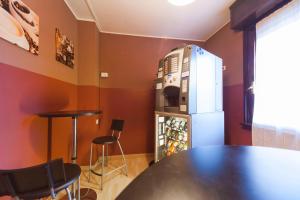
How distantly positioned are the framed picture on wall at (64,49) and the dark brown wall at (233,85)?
2.34 m

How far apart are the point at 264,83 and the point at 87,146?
8.26 ft

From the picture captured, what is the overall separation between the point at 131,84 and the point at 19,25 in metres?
1.88

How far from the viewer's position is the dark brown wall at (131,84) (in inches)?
112

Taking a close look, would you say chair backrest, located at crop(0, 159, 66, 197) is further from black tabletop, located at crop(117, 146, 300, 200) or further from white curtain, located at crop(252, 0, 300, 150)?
white curtain, located at crop(252, 0, 300, 150)

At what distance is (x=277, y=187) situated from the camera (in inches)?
18.2

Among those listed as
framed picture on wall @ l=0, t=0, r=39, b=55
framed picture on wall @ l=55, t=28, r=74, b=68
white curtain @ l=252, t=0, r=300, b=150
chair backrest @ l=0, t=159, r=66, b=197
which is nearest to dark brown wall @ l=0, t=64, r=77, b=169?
framed picture on wall @ l=0, t=0, r=39, b=55

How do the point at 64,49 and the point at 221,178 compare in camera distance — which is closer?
the point at 221,178

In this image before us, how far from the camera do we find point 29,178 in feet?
2.58

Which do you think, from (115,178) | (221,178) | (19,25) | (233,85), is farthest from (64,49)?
(233,85)

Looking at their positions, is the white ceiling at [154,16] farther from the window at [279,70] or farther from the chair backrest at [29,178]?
the chair backrest at [29,178]

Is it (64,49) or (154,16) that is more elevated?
(154,16)

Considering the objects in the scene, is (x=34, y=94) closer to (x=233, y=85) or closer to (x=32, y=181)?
(x=32, y=181)

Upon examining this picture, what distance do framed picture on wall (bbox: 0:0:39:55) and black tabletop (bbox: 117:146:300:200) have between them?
1.39 meters

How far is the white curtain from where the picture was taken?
1398mm
